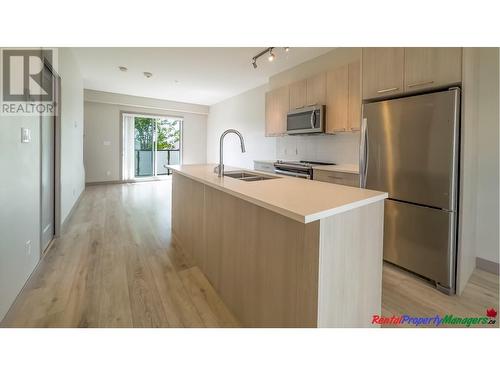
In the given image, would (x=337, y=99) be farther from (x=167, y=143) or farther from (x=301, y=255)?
(x=167, y=143)

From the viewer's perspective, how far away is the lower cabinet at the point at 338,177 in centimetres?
278

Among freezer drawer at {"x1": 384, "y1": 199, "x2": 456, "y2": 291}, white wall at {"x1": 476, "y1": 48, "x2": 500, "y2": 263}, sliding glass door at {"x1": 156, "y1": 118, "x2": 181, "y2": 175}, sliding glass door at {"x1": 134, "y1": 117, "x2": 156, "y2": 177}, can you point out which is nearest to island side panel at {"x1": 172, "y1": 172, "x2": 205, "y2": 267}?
freezer drawer at {"x1": 384, "y1": 199, "x2": 456, "y2": 291}

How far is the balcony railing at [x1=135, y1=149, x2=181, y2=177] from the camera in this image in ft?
26.5

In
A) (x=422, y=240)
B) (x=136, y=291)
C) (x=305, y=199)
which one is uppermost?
(x=305, y=199)

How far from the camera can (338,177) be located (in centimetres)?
297

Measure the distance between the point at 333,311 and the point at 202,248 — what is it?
4.46ft

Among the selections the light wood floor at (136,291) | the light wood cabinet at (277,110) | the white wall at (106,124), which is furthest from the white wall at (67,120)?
the light wood cabinet at (277,110)

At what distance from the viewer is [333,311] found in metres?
1.19

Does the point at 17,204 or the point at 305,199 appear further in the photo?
the point at 17,204

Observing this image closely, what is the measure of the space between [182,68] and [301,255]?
464cm

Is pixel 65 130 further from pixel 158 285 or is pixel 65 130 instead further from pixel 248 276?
pixel 248 276

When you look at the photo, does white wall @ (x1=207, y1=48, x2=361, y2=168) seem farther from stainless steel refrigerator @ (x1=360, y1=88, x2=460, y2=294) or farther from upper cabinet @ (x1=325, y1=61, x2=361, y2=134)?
stainless steel refrigerator @ (x1=360, y1=88, x2=460, y2=294)

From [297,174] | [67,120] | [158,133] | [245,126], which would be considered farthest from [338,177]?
[158,133]
